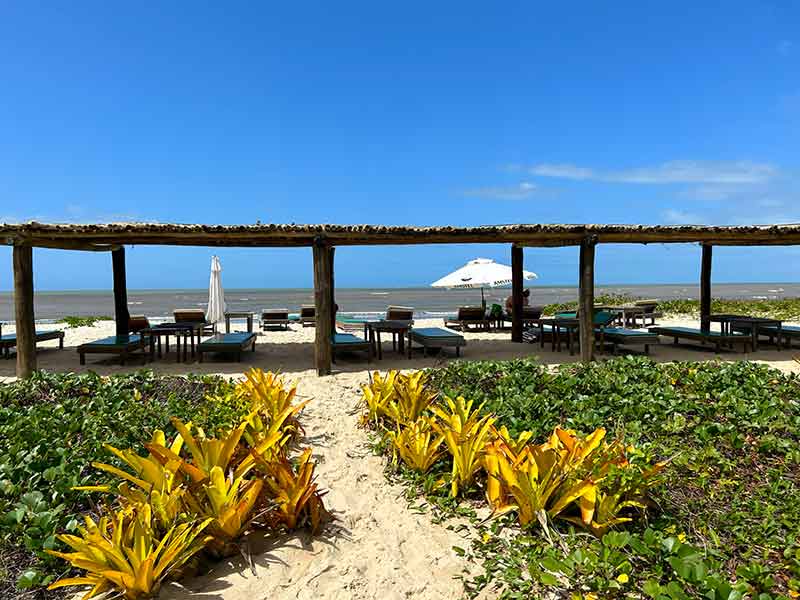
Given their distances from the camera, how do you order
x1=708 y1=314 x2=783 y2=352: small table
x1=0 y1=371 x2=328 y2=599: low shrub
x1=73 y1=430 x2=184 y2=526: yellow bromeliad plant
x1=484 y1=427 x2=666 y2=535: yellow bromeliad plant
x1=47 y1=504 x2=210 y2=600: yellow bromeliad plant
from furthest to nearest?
x1=708 y1=314 x2=783 y2=352: small table
x1=484 y1=427 x2=666 y2=535: yellow bromeliad plant
x1=73 y1=430 x2=184 y2=526: yellow bromeliad plant
x1=0 y1=371 x2=328 y2=599: low shrub
x1=47 y1=504 x2=210 y2=600: yellow bromeliad plant

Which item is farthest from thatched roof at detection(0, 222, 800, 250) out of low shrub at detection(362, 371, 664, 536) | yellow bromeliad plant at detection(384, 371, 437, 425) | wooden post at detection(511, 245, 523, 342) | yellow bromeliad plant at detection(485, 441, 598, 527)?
yellow bromeliad plant at detection(485, 441, 598, 527)

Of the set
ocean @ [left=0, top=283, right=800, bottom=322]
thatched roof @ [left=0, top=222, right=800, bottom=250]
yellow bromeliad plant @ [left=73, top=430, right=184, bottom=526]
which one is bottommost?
ocean @ [left=0, top=283, right=800, bottom=322]

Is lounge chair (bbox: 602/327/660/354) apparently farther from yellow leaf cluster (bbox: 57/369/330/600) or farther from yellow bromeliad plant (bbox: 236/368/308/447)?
yellow leaf cluster (bbox: 57/369/330/600)

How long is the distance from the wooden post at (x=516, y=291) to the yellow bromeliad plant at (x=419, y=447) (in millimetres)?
8495

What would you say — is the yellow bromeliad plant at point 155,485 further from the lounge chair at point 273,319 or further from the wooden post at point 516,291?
the lounge chair at point 273,319

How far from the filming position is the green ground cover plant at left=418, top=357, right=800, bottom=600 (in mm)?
2533

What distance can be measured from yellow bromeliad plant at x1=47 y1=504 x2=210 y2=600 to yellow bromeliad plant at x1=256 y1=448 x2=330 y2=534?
60cm

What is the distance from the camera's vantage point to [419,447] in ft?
13.6

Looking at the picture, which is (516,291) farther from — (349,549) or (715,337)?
(349,549)

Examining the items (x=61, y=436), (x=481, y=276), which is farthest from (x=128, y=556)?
(x=481, y=276)

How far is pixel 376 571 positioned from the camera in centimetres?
296

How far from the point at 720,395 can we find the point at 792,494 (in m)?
1.97

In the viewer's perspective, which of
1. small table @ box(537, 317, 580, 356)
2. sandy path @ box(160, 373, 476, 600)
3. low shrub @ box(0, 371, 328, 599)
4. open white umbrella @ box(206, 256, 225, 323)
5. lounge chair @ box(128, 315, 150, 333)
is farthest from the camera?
open white umbrella @ box(206, 256, 225, 323)

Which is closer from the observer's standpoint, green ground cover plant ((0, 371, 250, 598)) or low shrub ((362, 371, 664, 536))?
green ground cover plant ((0, 371, 250, 598))
